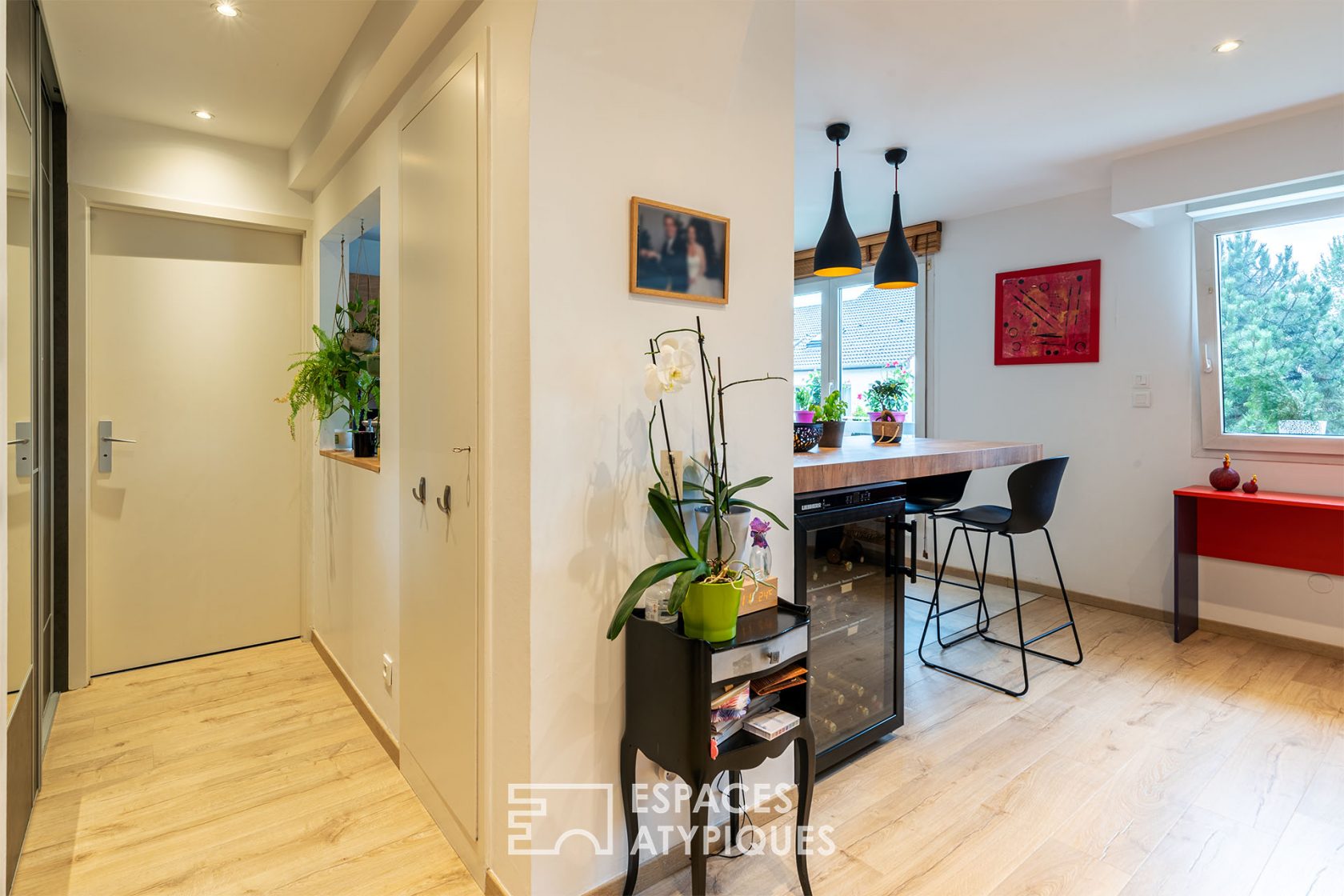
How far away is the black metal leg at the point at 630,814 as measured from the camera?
1597mm

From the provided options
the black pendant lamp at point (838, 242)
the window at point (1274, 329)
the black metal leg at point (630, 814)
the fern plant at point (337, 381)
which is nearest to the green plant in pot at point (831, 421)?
the black pendant lamp at point (838, 242)

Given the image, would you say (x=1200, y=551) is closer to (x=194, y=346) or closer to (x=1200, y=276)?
(x=1200, y=276)

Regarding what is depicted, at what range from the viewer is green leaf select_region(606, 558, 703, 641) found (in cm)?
150

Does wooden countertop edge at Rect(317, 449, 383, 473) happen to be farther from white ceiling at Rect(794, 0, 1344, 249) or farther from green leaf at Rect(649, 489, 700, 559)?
white ceiling at Rect(794, 0, 1344, 249)

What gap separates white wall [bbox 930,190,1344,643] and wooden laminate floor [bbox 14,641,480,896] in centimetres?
377

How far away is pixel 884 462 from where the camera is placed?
7.07 ft

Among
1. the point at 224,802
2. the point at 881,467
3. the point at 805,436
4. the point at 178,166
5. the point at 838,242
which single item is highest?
the point at 178,166

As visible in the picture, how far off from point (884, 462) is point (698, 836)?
1202mm

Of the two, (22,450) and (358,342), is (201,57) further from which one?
(22,450)

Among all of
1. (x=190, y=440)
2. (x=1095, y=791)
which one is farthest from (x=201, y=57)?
(x=1095, y=791)

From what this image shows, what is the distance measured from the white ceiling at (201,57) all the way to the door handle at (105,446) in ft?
4.22

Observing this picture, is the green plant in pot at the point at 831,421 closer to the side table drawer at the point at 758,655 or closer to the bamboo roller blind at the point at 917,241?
the side table drawer at the point at 758,655

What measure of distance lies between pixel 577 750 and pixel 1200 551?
11.8ft

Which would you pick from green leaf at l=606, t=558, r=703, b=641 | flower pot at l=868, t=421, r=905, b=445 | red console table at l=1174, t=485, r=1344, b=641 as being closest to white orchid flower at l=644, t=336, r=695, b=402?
green leaf at l=606, t=558, r=703, b=641
